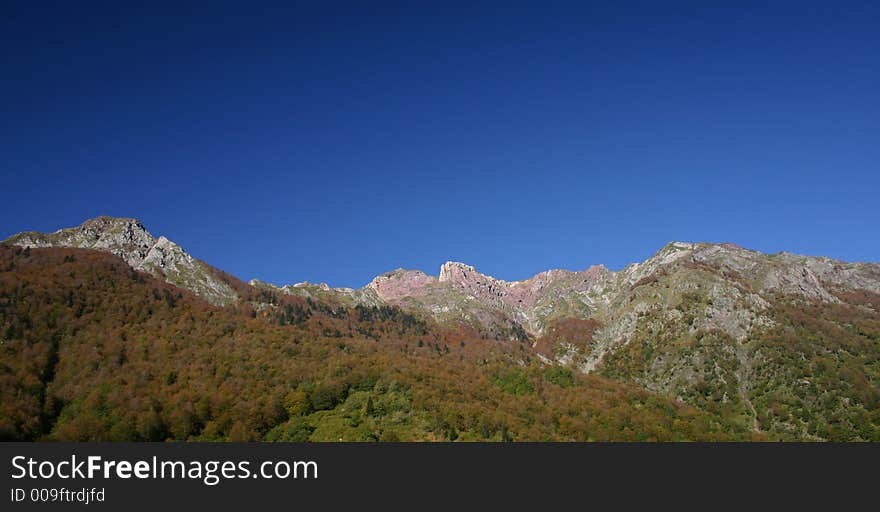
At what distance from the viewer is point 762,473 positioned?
9619 cm

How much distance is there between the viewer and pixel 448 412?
16238 cm

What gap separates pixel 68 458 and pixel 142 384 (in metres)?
119

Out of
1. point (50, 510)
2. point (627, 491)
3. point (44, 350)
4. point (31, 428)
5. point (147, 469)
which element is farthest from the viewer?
point (44, 350)

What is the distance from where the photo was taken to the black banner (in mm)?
69562

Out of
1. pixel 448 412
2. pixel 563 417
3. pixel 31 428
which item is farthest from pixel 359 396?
pixel 31 428

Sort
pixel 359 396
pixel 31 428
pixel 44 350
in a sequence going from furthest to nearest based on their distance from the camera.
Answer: pixel 44 350, pixel 359 396, pixel 31 428

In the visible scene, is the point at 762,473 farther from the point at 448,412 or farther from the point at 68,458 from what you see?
the point at 68,458

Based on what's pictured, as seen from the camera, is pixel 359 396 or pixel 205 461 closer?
pixel 205 461

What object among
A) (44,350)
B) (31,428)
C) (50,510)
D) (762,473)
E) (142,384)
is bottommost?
(762,473)

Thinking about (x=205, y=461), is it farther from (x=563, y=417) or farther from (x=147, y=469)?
(x=563, y=417)

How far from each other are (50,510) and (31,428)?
118107 mm

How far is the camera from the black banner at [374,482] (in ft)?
228

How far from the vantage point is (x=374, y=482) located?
268ft

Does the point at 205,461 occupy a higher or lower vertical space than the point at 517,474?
higher
